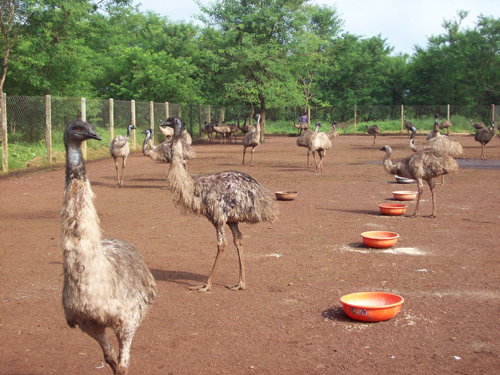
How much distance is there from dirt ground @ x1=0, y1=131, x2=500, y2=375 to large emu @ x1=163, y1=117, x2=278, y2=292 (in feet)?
2.22

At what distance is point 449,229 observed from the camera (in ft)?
28.2

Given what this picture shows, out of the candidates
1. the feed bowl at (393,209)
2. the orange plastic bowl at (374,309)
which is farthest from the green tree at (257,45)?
the orange plastic bowl at (374,309)

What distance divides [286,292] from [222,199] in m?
1.23

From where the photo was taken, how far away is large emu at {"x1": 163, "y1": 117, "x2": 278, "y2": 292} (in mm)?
5840

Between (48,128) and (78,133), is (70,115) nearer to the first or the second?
(48,128)

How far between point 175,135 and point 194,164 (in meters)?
13.0

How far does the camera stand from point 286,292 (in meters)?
5.76

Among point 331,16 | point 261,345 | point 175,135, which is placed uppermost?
point 331,16

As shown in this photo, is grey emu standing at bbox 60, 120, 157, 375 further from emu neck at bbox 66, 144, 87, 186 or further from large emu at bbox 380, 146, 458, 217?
large emu at bbox 380, 146, 458, 217

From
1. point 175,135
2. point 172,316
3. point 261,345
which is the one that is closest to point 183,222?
point 175,135

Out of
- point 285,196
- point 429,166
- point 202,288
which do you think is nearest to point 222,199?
point 202,288

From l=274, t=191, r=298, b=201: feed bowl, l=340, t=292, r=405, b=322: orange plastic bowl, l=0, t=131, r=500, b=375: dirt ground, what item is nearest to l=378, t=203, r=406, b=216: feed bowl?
l=0, t=131, r=500, b=375: dirt ground

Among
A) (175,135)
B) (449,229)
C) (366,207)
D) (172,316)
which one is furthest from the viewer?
(366,207)

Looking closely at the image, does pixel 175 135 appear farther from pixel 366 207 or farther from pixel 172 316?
pixel 366 207
